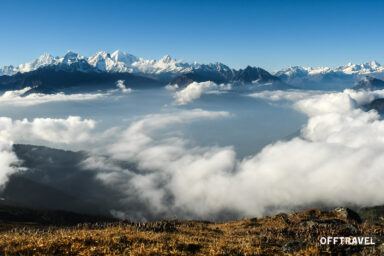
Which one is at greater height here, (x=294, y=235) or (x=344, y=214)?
(x=294, y=235)

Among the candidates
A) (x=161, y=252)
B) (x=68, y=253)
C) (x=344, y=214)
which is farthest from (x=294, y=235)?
(x=344, y=214)

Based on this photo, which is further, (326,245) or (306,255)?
(326,245)

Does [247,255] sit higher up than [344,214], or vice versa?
[247,255]

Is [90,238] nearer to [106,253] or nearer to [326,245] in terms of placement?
[106,253]

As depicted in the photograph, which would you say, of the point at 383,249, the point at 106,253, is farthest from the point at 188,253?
the point at 383,249

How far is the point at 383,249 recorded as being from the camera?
12.7 metres

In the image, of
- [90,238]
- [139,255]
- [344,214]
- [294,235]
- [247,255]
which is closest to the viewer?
[139,255]

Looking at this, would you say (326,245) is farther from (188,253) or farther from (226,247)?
(188,253)

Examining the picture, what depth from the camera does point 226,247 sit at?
516 inches

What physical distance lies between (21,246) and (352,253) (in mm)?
17041

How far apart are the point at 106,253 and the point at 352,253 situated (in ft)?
40.9

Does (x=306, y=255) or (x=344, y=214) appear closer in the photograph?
(x=306, y=255)

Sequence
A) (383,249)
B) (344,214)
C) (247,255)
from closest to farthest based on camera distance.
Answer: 1. (247,255)
2. (383,249)
3. (344,214)

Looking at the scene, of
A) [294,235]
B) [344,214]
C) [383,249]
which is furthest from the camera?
[344,214]
